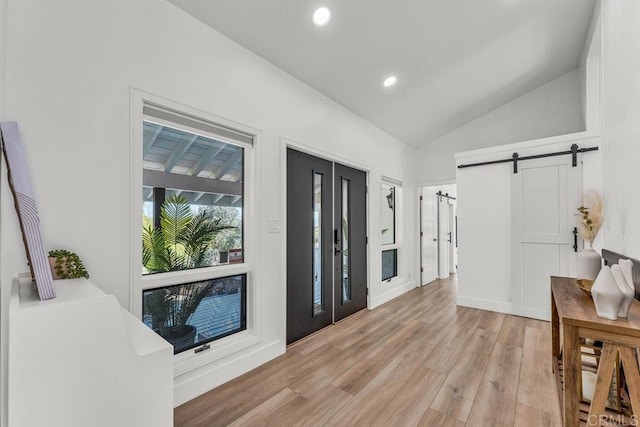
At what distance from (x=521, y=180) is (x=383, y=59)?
8.10ft

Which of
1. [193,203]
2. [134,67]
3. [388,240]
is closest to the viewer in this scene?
[134,67]

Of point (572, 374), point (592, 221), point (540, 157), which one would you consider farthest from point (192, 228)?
point (540, 157)

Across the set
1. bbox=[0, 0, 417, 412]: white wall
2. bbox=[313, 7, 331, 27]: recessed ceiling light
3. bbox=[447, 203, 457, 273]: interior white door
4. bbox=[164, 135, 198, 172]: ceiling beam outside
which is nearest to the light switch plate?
bbox=[0, 0, 417, 412]: white wall

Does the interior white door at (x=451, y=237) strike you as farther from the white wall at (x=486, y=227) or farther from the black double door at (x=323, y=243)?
the black double door at (x=323, y=243)

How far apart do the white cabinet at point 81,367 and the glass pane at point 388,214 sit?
12.4 feet

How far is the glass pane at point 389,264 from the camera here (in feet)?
14.9

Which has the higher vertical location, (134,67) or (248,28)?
(248,28)

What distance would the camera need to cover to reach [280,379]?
2.22 metres

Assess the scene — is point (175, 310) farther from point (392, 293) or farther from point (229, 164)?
point (392, 293)

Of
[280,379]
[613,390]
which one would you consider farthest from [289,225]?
[613,390]

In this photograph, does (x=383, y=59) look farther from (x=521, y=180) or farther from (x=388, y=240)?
(x=388, y=240)

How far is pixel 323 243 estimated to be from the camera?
3.29m

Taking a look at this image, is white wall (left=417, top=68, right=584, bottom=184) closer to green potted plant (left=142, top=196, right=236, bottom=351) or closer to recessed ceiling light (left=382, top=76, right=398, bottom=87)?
recessed ceiling light (left=382, top=76, right=398, bottom=87)

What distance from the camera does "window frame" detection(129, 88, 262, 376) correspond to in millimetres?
1732
